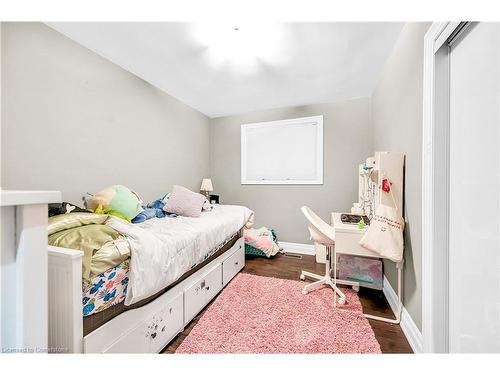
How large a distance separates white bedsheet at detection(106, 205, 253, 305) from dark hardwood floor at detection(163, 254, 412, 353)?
549 mm

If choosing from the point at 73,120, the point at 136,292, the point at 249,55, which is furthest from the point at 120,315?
the point at 249,55

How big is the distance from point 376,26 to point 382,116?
96 centimetres

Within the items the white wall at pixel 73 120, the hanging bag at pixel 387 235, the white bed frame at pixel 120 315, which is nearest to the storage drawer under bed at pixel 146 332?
the white bed frame at pixel 120 315

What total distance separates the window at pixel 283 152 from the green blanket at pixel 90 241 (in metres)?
2.75

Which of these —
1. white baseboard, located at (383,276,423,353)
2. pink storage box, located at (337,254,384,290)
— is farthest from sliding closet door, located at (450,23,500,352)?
pink storage box, located at (337,254,384,290)

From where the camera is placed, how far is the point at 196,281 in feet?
5.44

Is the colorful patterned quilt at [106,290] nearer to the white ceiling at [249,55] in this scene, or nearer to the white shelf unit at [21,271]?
the white shelf unit at [21,271]

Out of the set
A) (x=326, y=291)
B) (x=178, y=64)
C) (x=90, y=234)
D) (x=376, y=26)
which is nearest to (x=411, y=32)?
(x=376, y=26)

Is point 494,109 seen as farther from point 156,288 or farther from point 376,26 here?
point 156,288

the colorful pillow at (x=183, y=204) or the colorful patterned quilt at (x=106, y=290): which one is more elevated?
the colorful pillow at (x=183, y=204)

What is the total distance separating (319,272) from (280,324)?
1.21 meters

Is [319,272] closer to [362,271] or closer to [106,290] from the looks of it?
[362,271]

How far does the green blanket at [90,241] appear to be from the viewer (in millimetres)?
906

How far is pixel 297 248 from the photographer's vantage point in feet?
11.0
